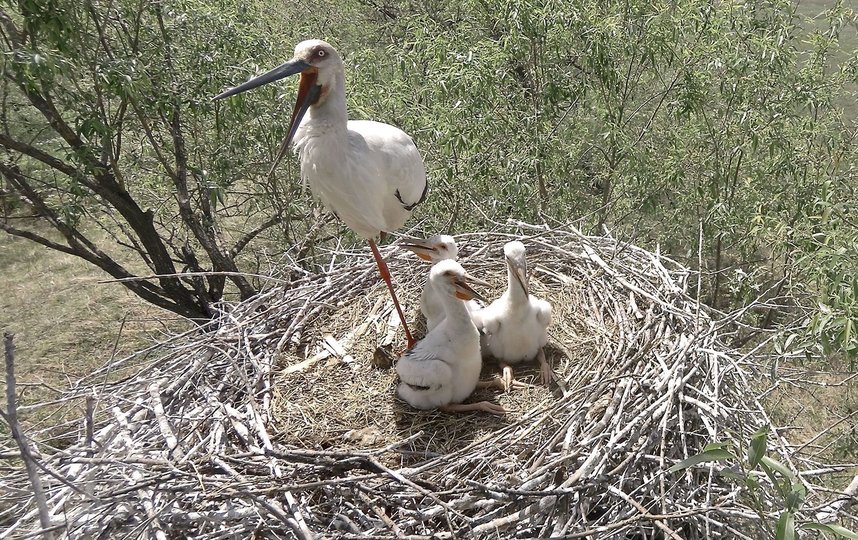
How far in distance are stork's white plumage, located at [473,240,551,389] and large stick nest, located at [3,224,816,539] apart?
0.42 ft

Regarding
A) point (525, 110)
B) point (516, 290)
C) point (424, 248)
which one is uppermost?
point (525, 110)

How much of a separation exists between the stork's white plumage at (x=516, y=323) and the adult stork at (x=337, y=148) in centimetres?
60

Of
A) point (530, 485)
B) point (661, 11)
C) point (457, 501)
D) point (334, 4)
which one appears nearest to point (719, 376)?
point (530, 485)

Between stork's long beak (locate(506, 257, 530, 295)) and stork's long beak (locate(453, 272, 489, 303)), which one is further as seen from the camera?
stork's long beak (locate(506, 257, 530, 295))

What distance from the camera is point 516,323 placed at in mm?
3824

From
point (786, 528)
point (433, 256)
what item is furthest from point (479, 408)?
point (786, 528)

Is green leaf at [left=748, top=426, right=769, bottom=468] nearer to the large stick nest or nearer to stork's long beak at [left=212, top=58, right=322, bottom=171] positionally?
the large stick nest

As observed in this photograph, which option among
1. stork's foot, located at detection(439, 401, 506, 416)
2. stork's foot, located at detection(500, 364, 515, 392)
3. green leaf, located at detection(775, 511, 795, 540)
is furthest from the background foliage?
green leaf, located at detection(775, 511, 795, 540)

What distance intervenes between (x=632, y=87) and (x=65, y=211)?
5.13 meters

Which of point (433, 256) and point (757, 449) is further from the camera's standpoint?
point (433, 256)

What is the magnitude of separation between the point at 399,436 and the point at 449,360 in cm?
50

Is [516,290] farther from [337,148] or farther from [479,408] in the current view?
[337,148]

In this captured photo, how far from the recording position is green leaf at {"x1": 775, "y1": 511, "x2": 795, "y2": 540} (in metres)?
1.65

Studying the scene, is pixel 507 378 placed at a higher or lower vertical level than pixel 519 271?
lower
